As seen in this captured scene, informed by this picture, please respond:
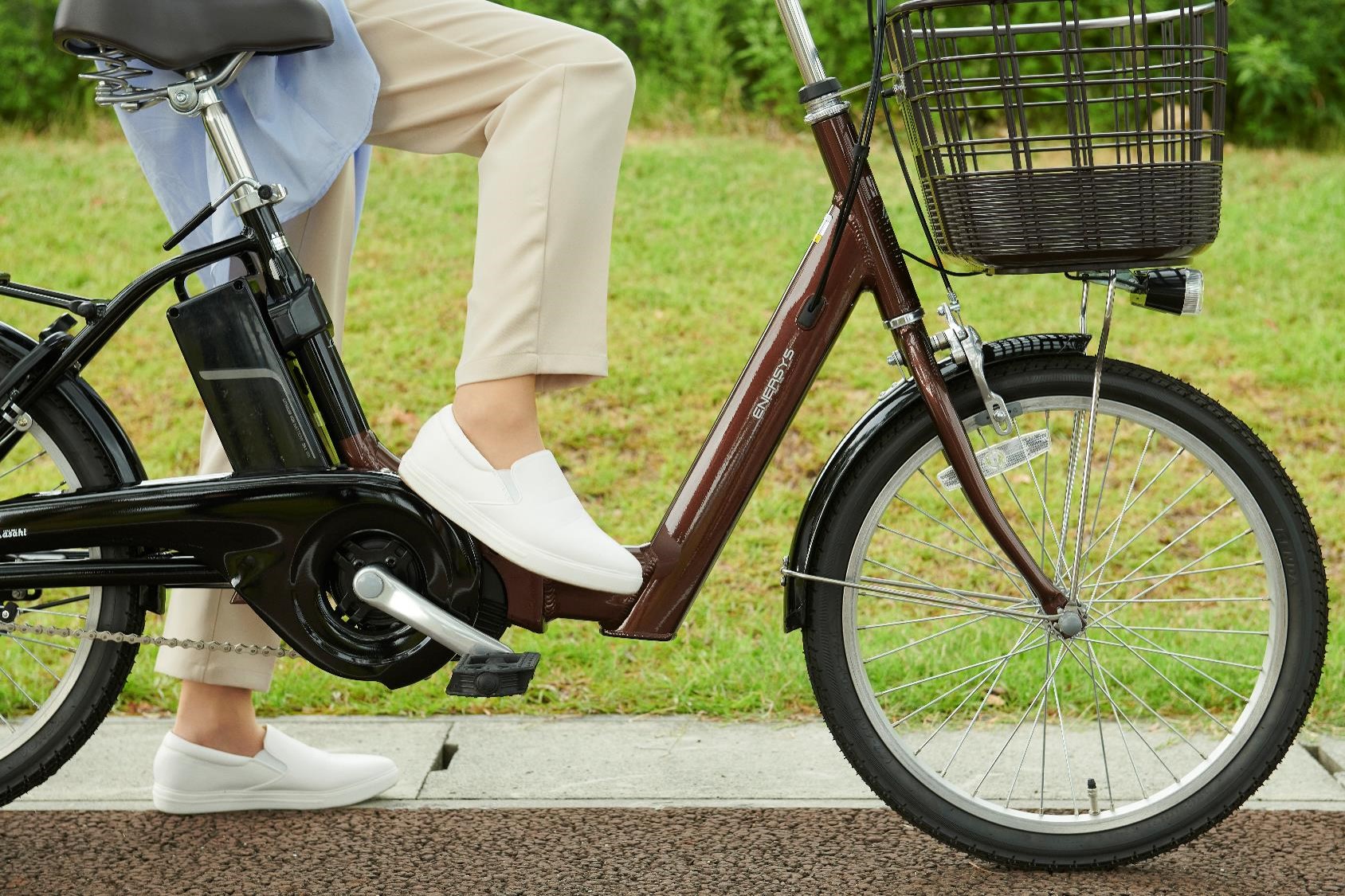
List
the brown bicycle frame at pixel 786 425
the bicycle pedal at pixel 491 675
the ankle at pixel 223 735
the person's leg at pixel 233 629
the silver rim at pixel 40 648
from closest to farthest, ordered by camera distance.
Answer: the bicycle pedal at pixel 491 675, the brown bicycle frame at pixel 786 425, the silver rim at pixel 40 648, the person's leg at pixel 233 629, the ankle at pixel 223 735

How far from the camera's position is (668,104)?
28.8 feet

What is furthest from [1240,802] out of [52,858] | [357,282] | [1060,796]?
[357,282]

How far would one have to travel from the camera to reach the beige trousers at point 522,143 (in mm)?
2139

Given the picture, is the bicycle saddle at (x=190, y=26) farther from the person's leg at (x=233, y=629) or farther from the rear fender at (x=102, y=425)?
the rear fender at (x=102, y=425)

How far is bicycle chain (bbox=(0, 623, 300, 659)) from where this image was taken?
2.29 meters

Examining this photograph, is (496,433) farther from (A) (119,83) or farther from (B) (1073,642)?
(B) (1073,642)

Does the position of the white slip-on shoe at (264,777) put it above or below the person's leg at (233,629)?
below

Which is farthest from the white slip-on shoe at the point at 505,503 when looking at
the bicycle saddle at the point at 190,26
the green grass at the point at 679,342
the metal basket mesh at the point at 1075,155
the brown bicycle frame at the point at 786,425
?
the green grass at the point at 679,342

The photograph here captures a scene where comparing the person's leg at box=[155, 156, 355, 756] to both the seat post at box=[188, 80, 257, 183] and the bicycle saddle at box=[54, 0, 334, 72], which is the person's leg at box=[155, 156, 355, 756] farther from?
the bicycle saddle at box=[54, 0, 334, 72]

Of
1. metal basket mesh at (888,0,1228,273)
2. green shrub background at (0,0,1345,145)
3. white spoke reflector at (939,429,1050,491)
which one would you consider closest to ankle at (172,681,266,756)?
white spoke reflector at (939,429,1050,491)

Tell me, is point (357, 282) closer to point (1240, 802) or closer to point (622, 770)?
point (622, 770)

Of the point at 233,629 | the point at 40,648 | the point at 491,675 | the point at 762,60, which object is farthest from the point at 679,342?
the point at 762,60

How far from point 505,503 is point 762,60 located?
23.6 feet

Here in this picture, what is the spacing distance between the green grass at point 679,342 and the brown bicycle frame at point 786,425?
949 mm
